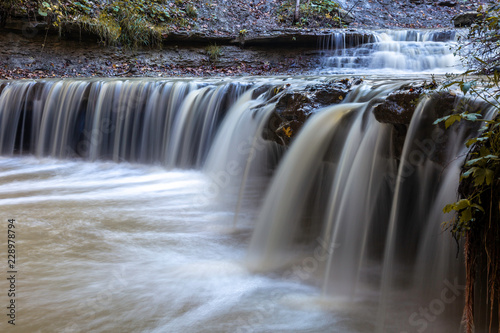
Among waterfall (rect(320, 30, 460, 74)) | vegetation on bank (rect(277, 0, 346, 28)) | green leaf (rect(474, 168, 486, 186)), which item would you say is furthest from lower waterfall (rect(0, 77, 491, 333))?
vegetation on bank (rect(277, 0, 346, 28))

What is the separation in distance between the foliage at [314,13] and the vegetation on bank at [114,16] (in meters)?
2.96

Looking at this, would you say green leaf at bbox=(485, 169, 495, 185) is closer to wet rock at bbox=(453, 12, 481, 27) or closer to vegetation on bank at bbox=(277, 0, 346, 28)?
wet rock at bbox=(453, 12, 481, 27)

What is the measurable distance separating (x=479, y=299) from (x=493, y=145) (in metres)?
0.88

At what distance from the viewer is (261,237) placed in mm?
3230

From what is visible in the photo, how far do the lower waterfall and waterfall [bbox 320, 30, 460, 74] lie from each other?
422cm

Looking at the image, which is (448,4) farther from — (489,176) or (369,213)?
(489,176)

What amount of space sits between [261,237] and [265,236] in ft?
0.12

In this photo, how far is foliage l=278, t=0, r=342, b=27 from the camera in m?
12.2

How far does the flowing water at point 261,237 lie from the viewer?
233 cm

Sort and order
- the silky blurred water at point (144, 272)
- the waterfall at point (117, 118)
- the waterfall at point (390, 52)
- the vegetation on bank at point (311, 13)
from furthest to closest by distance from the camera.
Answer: the vegetation on bank at point (311, 13) → the waterfall at point (390, 52) → the waterfall at point (117, 118) → the silky blurred water at point (144, 272)

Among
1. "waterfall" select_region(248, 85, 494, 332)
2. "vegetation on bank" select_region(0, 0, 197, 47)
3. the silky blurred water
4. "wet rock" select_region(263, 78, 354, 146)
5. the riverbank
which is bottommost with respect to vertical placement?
the silky blurred water

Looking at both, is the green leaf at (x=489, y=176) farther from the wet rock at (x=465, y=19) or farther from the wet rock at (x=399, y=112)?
the wet rock at (x=465, y=19)

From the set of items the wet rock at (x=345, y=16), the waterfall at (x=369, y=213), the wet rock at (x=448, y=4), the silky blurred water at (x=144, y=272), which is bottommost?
the silky blurred water at (x=144, y=272)

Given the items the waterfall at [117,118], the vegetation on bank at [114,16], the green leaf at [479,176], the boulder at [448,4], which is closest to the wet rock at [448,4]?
the boulder at [448,4]
